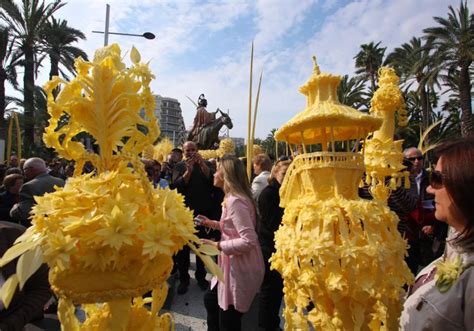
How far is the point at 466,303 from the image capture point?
4.00 feet

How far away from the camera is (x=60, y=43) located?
18.6 m

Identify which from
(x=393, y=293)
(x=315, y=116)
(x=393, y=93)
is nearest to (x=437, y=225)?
(x=393, y=93)

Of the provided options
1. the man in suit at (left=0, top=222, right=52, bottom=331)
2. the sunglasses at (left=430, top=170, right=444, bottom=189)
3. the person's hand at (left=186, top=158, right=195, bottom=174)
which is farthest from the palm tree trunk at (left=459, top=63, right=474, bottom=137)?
the man in suit at (left=0, top=222, right=52, bottom=331)

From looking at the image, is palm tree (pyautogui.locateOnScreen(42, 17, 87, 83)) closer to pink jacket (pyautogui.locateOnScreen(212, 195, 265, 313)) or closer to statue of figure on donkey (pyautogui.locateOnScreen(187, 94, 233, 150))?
statue of figure on donkey (pyautogui.locateOnScreen(187, 94, 233, 150))

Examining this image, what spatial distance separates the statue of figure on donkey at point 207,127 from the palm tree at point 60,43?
34.4ft

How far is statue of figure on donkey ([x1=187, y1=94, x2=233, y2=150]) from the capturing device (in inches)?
416

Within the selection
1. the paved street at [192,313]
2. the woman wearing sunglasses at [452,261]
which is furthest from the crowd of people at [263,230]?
the paved street at [192,313]

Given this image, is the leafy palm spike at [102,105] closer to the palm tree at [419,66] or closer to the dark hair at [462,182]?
the dark hair at [462,182]

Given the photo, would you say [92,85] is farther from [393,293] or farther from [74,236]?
[393,293]

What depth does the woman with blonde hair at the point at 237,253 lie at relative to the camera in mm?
2752

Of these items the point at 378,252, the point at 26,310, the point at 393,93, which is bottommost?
the point at 26,310

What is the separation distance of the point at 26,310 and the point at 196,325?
2.24m

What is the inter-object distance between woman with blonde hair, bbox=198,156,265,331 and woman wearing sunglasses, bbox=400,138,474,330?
1457 mm

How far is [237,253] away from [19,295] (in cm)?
150
